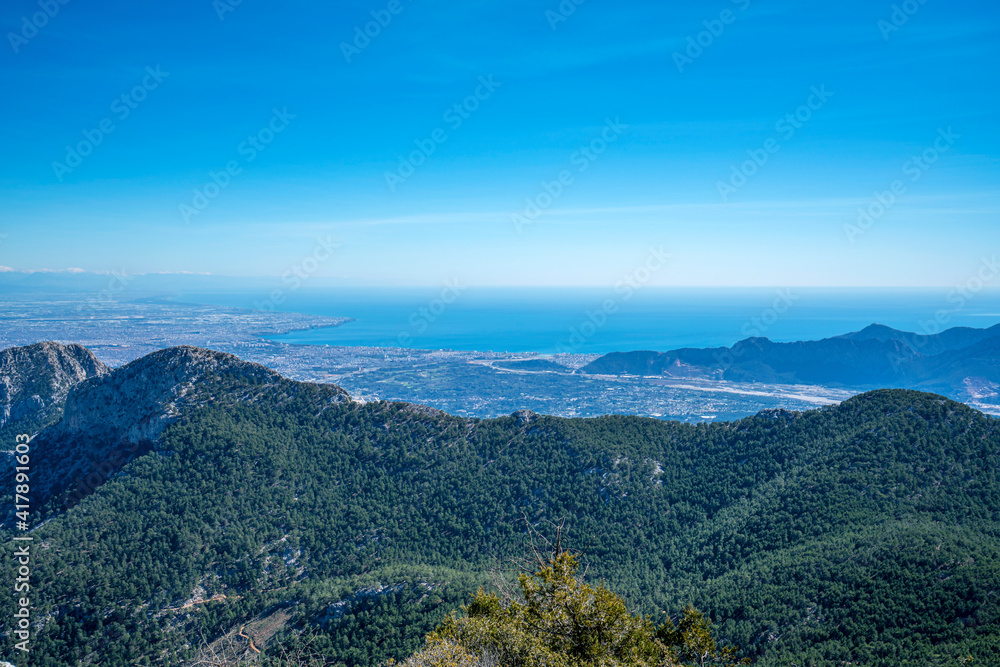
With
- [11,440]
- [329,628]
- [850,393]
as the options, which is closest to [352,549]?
[329,628]

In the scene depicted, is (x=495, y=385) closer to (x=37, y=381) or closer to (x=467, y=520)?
(x=37, y=381)

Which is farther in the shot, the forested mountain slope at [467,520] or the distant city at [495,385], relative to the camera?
the distant city at [495,385]

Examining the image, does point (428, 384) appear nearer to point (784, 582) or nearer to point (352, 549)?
point (352, 549)

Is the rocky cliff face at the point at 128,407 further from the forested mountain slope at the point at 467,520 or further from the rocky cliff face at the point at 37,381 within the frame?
the rocky cliff face at the point at 37,381

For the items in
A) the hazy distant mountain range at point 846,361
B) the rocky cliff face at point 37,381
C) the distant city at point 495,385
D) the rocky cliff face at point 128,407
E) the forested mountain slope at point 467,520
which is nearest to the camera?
the forested mountain slope at point 467,520

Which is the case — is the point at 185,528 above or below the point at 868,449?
below

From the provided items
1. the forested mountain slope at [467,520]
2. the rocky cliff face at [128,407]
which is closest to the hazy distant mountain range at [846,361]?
the forested mountain slope at [467,520]
